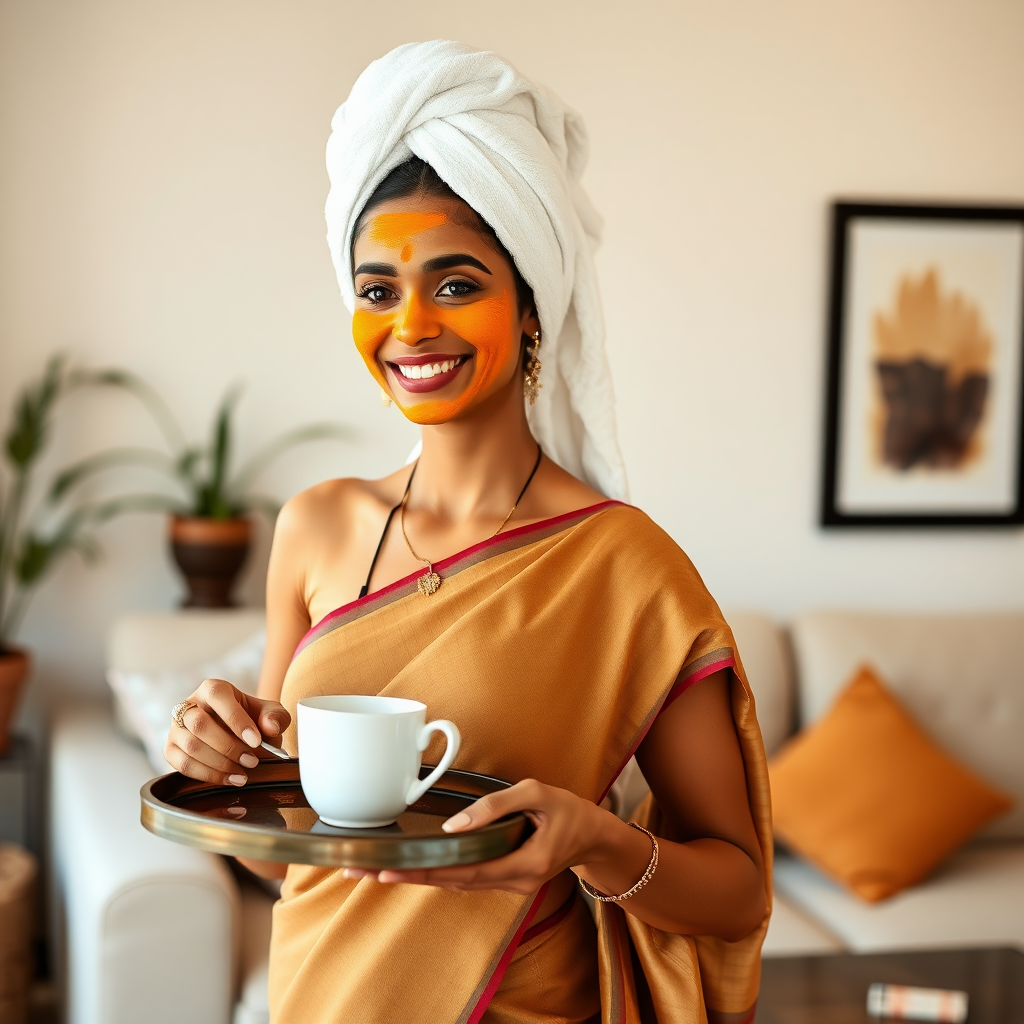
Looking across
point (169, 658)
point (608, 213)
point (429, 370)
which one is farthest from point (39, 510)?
point (429, 370)

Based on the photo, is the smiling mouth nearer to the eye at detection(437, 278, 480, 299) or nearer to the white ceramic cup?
the eye at detection(437, 278, 480, 299)

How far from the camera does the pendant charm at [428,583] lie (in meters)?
1.17

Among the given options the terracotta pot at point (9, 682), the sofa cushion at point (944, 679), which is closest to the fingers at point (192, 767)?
the terracotta pot at point (9, 682)

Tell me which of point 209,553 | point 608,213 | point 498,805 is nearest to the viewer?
point 498,805

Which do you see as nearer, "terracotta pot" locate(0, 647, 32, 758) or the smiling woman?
the smiling woman

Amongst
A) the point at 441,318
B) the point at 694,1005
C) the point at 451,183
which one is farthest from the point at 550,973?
the point at 451,183

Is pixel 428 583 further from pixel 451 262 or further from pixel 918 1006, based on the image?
pixel 918 1006

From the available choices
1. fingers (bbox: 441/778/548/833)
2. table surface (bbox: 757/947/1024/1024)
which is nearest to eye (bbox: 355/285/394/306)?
fingers (bbox: 441/778/548/833)

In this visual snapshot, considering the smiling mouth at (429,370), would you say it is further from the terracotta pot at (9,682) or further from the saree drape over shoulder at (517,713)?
the terracotta pot at (9,682)

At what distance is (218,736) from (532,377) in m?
0.51

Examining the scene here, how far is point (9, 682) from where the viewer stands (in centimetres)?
271

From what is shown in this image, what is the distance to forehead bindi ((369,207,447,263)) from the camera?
1115 mm

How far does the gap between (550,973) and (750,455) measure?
2413 millimetres

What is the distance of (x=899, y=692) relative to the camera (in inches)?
120
